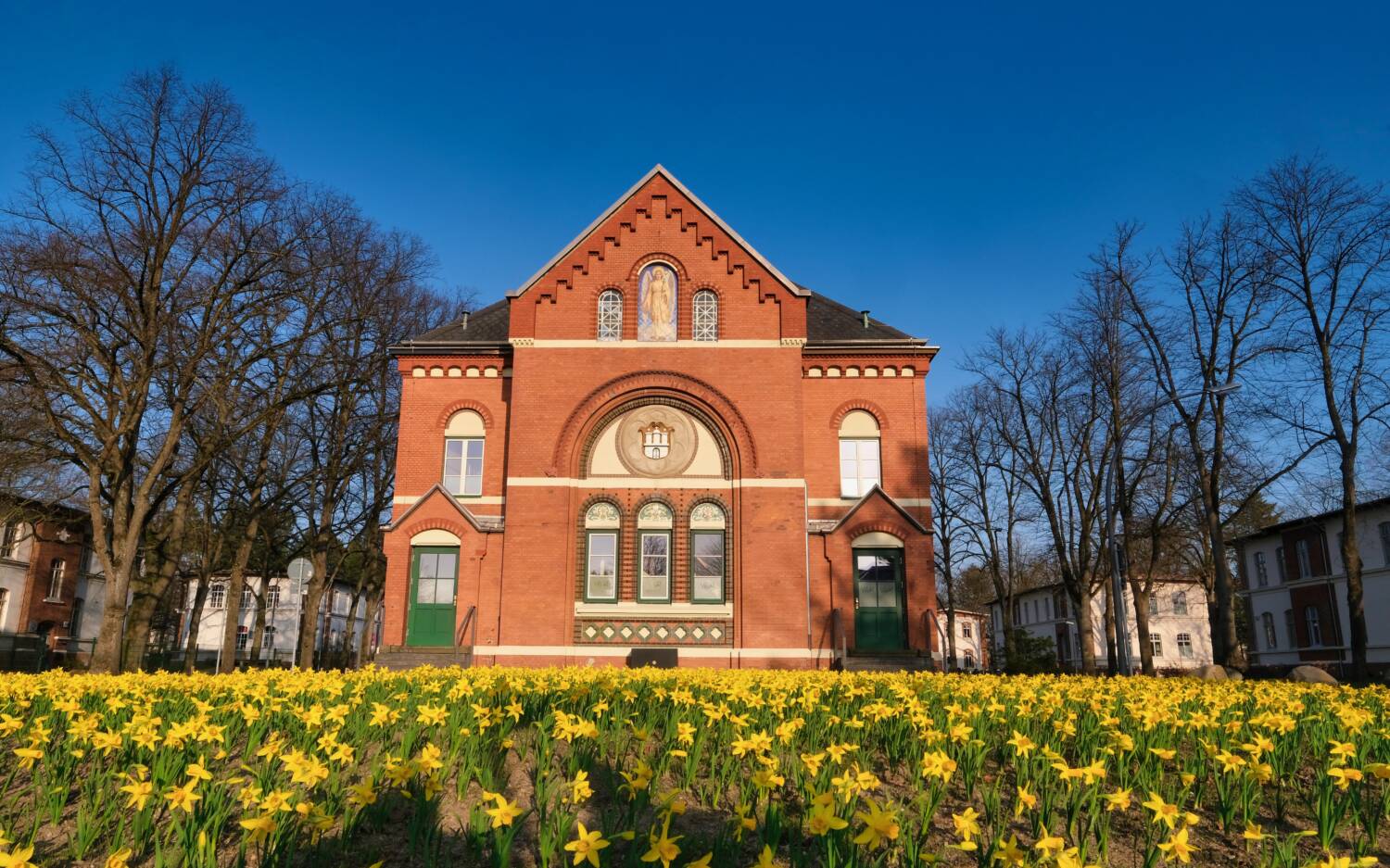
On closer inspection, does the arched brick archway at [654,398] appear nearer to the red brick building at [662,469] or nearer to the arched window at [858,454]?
the red brick building at [662,469]

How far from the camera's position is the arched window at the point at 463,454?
27.8 metres

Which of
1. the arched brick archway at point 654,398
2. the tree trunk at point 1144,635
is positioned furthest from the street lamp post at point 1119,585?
the arched brick archway at point 654,398

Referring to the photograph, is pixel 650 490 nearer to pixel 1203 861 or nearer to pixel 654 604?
pixel 654 604

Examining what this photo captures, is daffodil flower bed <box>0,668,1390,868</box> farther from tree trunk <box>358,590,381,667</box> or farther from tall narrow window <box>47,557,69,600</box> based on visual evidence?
tall narrow window <box>47,557,69,600</box>

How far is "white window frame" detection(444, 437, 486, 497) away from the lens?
27.8 metres

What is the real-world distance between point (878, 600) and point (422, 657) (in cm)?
1268

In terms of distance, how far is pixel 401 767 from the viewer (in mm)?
5027

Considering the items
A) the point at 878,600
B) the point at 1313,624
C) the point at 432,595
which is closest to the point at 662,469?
the point at 878,600

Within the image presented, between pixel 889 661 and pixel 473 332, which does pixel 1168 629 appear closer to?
pixel 889 661

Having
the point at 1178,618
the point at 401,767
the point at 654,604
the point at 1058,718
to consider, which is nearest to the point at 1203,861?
the point at 1058,718

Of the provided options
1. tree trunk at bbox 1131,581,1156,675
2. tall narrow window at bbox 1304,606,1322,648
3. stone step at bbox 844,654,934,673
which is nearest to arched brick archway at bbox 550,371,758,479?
stone step at bbox 844,654,934,673

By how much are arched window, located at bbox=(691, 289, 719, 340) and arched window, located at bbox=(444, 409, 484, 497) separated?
23.8 feet

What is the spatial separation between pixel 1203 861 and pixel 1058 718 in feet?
7.13

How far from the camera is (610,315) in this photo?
27.5m
